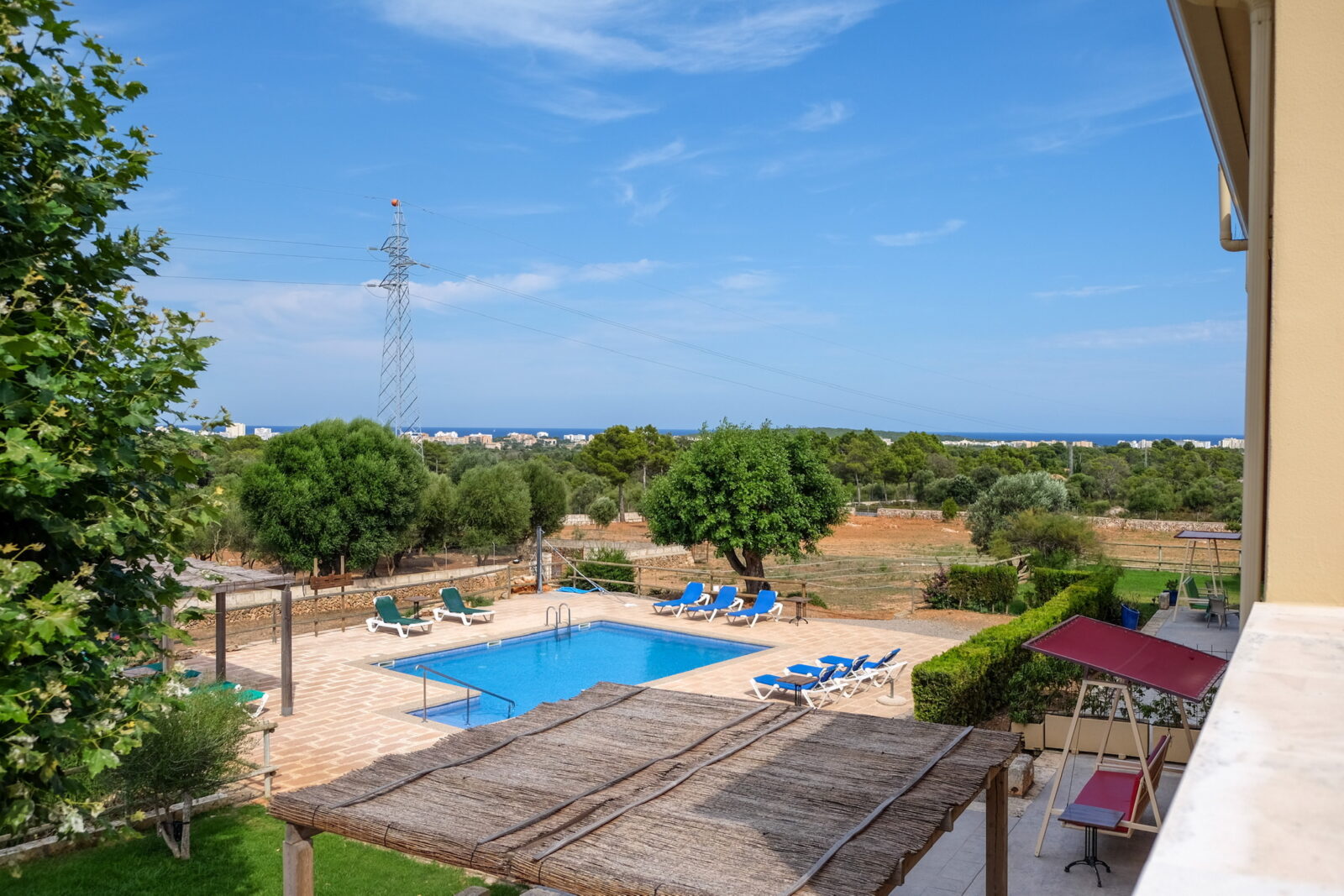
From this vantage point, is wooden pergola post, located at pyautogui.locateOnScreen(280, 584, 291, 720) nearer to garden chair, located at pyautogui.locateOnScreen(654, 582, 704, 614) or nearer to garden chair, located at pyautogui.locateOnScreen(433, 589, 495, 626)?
garden chair, located at pyautogui.locateOnScreen(433, 589, 495, 626)

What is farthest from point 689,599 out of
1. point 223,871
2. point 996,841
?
point 996,841

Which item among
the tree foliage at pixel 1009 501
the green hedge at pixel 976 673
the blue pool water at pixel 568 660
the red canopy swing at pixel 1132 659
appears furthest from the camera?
the tree foliage at pixel 1009 501

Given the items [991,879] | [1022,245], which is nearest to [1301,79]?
[991,879]

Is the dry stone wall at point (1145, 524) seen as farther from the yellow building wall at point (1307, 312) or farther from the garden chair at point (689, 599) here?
the yellow building wall at point (1307, 312)

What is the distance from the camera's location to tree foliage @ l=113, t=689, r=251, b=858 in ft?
24.6

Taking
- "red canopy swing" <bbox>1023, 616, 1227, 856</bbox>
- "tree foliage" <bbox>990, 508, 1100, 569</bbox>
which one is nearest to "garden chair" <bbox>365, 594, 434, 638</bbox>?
"red canopy swing" <bbox>1023, 616, 1227, 856</bbox>

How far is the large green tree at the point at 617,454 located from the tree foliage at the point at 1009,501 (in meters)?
25.0

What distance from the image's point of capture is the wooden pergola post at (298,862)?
17.3 ft

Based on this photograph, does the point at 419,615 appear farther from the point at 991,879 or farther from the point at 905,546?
the point at 905,546

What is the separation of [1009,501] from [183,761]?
30583mm

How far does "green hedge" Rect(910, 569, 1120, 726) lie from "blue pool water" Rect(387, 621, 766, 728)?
5.33 m

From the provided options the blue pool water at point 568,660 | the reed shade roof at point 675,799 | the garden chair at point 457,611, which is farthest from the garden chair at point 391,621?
the reed shade roof at point 675,799

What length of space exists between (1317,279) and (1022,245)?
56683 mm

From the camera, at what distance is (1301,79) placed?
190 centimetres
